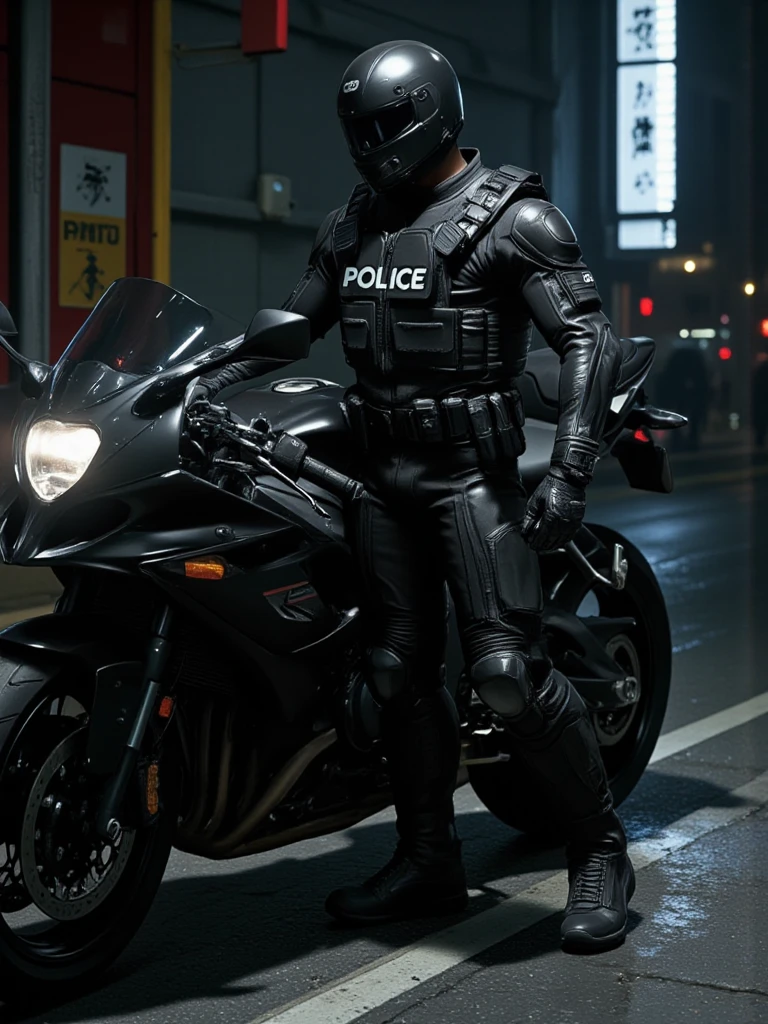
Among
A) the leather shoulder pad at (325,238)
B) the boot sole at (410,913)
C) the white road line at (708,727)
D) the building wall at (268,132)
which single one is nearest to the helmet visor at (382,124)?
the leather shoulder pad at (325,238)

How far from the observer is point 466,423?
359cm

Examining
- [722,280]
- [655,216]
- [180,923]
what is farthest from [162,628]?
[722,280]

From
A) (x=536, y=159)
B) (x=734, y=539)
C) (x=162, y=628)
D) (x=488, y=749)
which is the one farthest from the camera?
(x=536, y=159)

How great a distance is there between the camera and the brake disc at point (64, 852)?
3191 millimetres

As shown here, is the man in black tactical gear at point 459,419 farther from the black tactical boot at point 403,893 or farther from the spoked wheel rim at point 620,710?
Result: the spoked wheel rim at point 620,710

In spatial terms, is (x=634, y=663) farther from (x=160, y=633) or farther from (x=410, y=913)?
(x=160, y=633)

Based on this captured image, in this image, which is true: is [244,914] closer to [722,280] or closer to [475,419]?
[475,419]

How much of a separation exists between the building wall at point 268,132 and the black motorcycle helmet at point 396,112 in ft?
34.2

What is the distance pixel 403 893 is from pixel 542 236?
4.95 ft

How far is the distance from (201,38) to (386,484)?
12.9m

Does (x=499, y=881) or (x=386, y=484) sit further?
(x=499, y=881)

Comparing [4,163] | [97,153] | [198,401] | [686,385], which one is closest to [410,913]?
[198,401]

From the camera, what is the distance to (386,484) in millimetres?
3674

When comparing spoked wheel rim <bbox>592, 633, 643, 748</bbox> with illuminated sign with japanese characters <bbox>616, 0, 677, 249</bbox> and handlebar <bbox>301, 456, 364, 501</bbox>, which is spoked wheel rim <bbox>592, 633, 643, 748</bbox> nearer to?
handlebar <bbox>301, 456, 364, 501</bbox>
